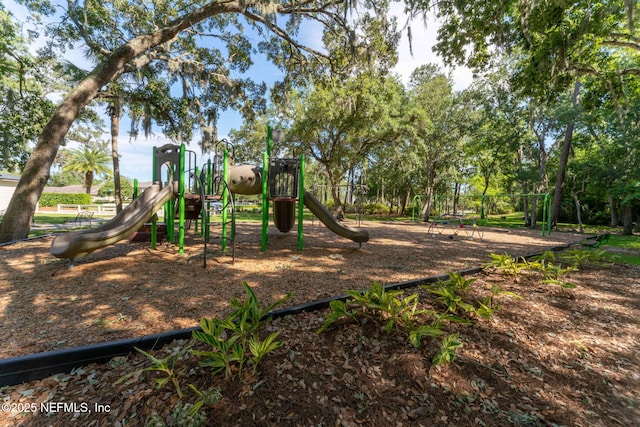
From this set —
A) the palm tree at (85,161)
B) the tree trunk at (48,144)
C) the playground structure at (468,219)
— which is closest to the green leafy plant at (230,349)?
the tree trunk at (48,144)

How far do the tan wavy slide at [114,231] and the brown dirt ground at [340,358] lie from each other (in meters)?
0.42

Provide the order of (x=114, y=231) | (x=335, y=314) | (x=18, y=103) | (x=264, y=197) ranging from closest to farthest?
1. (x=335, y=314)
2. (x=114, y=231)
3. (x=264, y=197)
4. (x=18, y=103)

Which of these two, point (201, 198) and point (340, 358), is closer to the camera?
point (340, 358)

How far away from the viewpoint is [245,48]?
32.8ft

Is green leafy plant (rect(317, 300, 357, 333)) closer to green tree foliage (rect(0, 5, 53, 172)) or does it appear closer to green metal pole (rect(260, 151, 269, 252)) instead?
green metal pole (rect(260, 151, 269, 252))

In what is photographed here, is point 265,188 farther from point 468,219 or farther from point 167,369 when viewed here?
point 468,219

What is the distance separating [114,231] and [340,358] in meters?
4.28

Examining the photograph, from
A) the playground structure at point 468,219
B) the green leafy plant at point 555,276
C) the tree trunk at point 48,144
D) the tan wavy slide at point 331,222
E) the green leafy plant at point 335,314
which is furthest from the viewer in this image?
the playground structure at point 468,219

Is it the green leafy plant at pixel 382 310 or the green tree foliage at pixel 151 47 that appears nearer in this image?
the green leafy plant at pixel 382 310

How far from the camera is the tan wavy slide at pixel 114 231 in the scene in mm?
3842

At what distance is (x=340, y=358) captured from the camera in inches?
77.9

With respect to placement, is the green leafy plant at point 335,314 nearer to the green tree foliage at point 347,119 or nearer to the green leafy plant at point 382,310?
the green leafy plant at point 382,310

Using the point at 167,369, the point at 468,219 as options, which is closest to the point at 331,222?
the point at 167,369

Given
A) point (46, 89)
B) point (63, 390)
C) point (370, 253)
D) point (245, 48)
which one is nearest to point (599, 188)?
point (370, 253)
